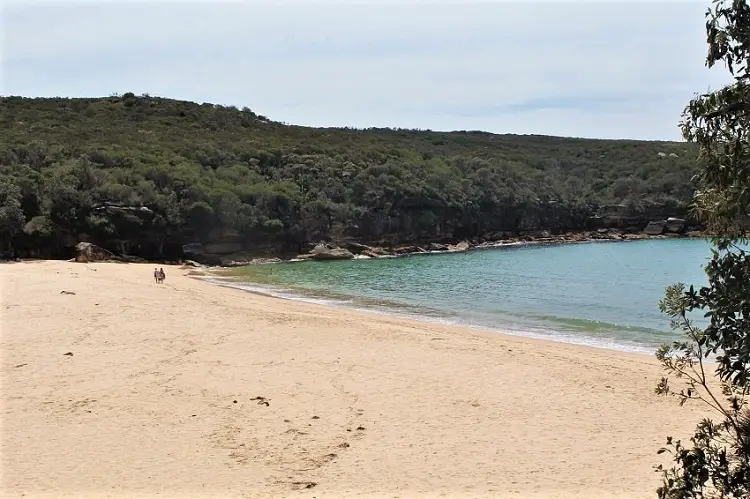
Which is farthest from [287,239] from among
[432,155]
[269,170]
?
[432,155]

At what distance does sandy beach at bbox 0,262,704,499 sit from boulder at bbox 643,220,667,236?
72.0 m

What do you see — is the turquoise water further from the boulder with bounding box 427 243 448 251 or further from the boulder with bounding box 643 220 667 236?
the boulder with bounding box 643 220 667 236

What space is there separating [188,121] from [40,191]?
39.8m

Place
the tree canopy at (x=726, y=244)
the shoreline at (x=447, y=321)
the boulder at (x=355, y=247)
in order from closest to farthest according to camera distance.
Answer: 1. the tree canopy at (x=726, y=244)
2. the shoreline at (x=447, y=321)
3. the boulder at (x=355, y=247)

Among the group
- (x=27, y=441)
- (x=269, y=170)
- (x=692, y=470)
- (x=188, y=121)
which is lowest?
(x=27, y=441)

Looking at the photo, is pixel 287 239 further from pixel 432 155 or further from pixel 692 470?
pixel 692 470

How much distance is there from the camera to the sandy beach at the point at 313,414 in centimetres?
709

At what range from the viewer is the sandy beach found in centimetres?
709

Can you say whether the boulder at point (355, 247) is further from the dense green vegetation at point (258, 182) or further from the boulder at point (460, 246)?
the boulder at point (460, 246)

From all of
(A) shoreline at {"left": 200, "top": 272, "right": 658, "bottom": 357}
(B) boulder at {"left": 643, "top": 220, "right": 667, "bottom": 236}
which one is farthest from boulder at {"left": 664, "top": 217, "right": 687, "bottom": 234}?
(A) shoreline at {"left": 200, "top": 272, "right": 658, "bottom": 357}

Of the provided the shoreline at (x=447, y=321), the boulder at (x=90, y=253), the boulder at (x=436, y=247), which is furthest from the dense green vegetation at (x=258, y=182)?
the shoreline at (x=447, y=321)

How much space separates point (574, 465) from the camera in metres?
7.62

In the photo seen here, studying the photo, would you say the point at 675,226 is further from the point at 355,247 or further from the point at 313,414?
the point at 313,414

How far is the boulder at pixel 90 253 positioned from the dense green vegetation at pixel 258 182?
2.29 meters
